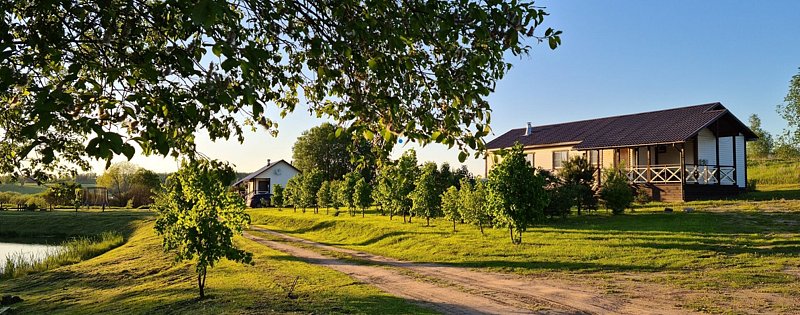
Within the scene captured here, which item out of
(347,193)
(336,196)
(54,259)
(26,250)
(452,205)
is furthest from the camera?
(336,196)

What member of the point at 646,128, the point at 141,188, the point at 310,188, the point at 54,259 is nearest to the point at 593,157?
the point at 646,128

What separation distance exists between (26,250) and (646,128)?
3591 cm

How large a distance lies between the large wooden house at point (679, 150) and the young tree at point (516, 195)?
8.39m

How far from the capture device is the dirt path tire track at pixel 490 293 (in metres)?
9.69

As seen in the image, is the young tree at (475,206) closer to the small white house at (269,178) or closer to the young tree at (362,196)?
the young tree at (362,196)

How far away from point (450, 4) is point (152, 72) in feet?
8.25

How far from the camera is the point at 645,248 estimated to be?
15.6 meters

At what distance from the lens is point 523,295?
431 inches

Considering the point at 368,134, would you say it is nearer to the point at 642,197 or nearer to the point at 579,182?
the point at 579,182

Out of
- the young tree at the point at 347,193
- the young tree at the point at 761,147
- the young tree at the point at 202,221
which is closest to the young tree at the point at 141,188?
the young tree at the point at 347,193

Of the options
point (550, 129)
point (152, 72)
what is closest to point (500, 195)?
point (152, 72)

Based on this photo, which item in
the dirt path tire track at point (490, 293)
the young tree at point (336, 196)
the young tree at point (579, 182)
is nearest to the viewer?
the dirt path tire track at point (490, 293)

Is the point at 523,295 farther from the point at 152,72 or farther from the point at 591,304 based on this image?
the point at 152,72

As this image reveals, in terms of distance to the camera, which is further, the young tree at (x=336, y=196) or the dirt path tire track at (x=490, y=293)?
the young tree at (x=336, y=196)
